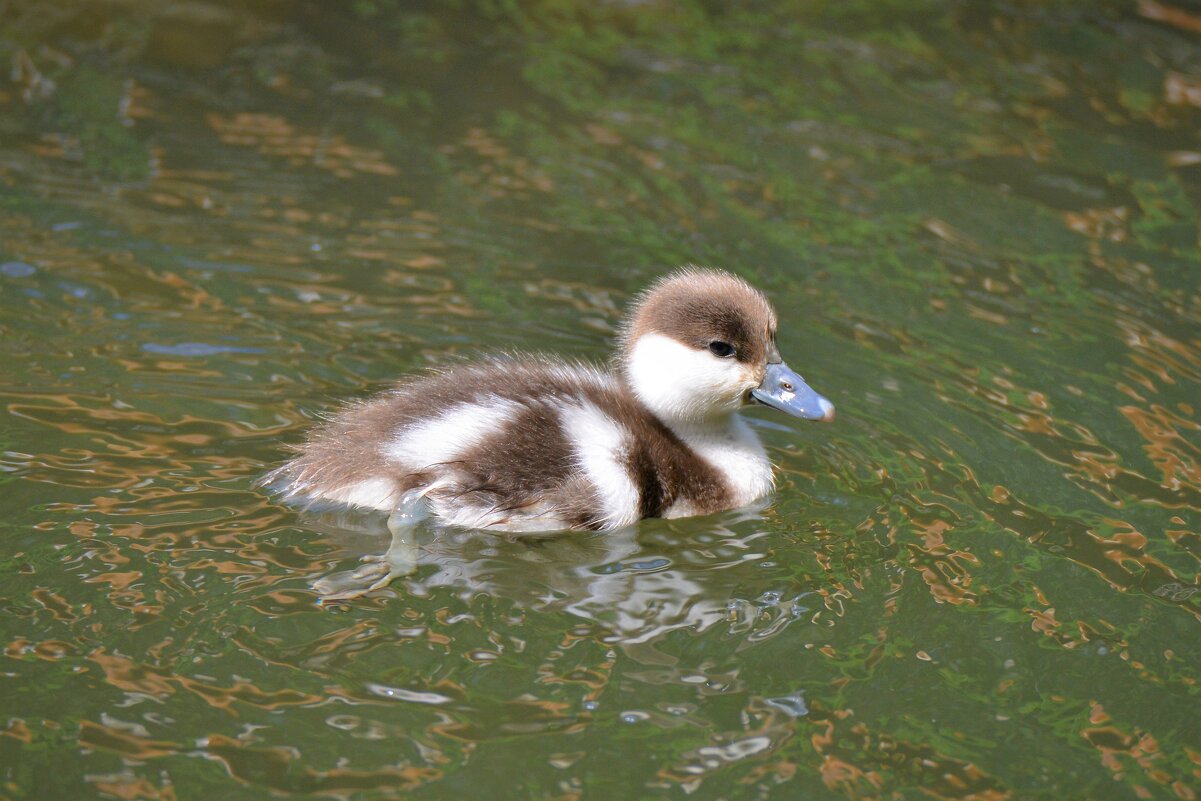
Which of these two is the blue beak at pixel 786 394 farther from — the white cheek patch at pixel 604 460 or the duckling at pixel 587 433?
the white cheek patch at pixel 604 460

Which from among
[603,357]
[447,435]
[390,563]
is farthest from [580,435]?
[603,357]

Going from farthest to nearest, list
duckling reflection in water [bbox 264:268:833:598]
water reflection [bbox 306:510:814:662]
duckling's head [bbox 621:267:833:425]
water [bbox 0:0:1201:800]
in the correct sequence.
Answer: duckling's head [bbox 621:267:833:425] → duckling reflection in water [bbox 264:268:833:598] → water reflection [bbox 306:510:814:662] → water [bbox 0:0:1201:800]

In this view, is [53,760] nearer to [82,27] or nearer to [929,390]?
[929,390]

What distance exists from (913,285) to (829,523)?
2128 millimetres

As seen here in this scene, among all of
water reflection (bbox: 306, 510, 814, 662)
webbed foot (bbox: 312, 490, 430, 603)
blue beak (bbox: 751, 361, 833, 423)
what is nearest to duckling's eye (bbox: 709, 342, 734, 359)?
blue beak (bbox: 751, 361, 833, 423)

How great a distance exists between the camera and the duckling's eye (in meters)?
→ 4.64

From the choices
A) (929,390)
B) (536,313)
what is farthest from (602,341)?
(929,390)

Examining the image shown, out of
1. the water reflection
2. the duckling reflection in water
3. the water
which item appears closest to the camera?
the water

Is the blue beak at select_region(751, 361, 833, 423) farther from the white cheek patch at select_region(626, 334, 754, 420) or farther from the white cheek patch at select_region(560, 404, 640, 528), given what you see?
the white cheek patch at select_region(560, 404, 640, 528)

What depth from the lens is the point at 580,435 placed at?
441 centimetres

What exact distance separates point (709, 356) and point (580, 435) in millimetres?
530

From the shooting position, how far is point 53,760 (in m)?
3.21

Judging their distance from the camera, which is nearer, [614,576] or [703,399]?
[614,576]

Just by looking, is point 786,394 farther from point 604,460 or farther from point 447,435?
point 447,435
